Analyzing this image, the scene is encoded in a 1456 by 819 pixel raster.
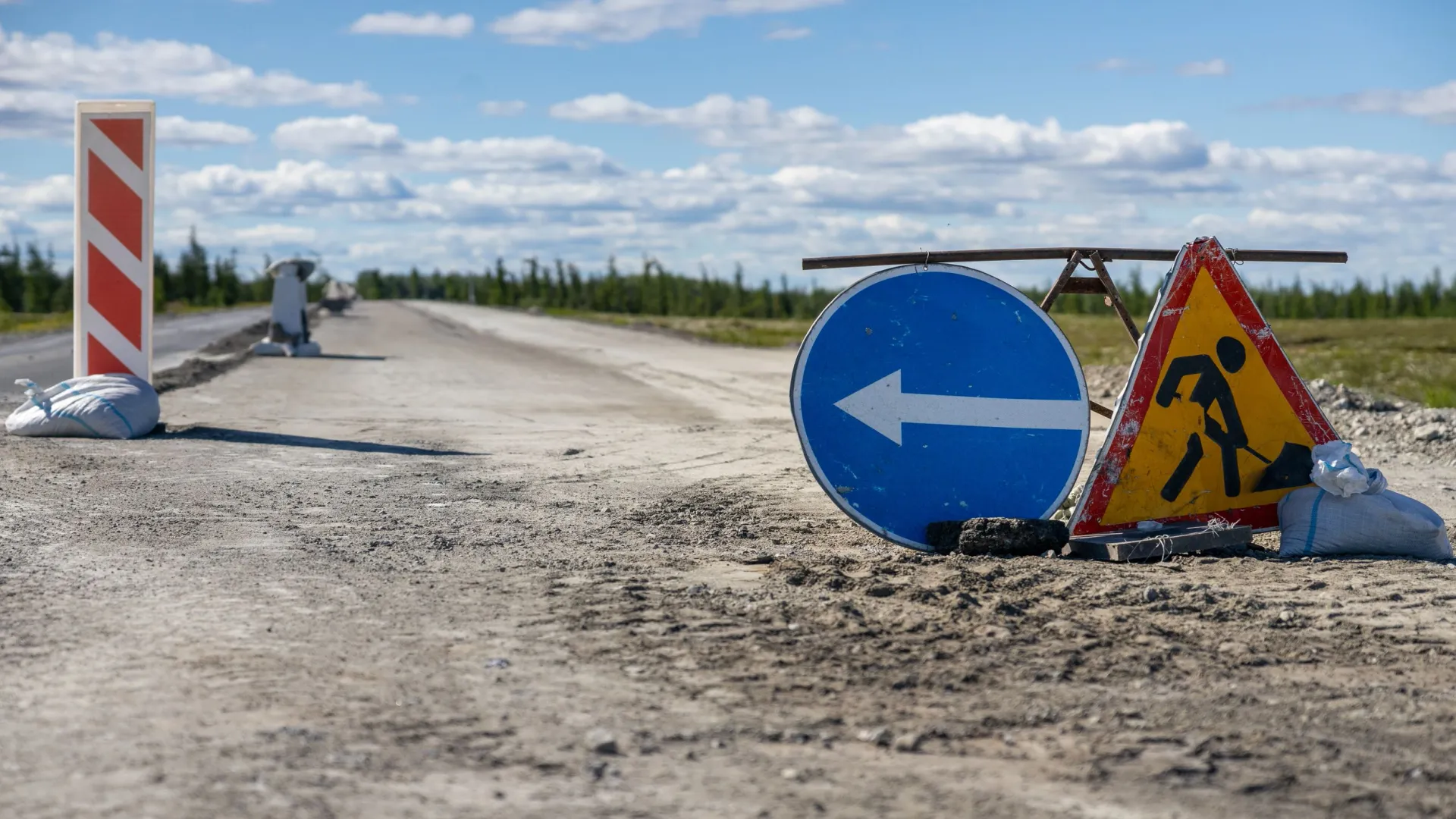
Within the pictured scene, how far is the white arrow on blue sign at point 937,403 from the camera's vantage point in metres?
6.26

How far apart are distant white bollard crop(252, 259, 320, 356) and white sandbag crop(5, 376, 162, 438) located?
14.6 metres

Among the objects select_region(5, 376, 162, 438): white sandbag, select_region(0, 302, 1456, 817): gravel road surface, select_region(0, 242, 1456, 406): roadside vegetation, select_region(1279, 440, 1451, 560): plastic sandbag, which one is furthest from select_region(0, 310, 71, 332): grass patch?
select_region(1279, 440, 1451, 560): plastic sandbag

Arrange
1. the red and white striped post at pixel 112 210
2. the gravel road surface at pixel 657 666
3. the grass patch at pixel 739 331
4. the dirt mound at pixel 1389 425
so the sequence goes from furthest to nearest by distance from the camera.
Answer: the grass patch at pixel 739 331 → the red and white striped post at pixel 112 210 → the dirt mound at pixel 1389 425 → the gravel road surface at pixel 657 666

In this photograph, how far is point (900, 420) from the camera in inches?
248

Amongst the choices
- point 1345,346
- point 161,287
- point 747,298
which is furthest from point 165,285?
point 1345,346

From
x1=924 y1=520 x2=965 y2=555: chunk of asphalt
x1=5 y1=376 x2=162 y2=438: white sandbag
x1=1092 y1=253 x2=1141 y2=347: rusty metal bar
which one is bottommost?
x1=924 y1=520 x2=965 y2=555: chunk of asphalt

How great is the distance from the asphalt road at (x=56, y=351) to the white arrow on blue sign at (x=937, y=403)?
1282cm

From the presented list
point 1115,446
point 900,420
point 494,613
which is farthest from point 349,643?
point 1115,446

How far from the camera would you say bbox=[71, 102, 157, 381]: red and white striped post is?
11109mm

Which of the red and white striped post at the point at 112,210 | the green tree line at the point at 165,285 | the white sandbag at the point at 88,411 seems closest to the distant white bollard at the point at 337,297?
the green tree line at the point at 165,285

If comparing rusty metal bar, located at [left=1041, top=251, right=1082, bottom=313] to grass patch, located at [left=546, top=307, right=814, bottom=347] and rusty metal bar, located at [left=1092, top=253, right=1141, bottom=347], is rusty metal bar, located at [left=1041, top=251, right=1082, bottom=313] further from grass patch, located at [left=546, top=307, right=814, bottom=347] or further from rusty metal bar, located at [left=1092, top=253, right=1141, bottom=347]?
grass patch, located at [left=546, top=307, right=814, bottom=347]

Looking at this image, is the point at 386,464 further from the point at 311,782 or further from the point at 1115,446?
the point at 311,782

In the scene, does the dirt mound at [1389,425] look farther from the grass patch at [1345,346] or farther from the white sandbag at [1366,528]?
the white sandbag at [1366,528]

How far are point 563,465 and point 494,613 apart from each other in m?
4.71
